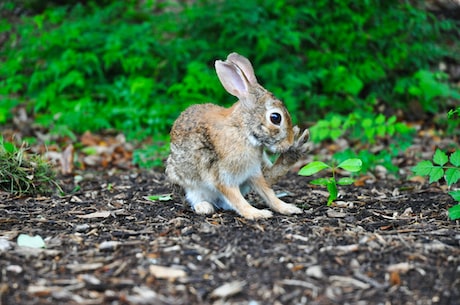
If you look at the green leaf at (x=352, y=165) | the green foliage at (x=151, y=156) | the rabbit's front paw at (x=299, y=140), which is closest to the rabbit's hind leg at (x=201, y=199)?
the rabbit's front paw at (x=299, y=140)

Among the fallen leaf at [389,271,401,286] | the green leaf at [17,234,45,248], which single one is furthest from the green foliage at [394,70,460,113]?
the green leaf at [17,234,45,248]

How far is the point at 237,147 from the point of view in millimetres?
5199

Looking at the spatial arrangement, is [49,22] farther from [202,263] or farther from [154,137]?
[202,263]

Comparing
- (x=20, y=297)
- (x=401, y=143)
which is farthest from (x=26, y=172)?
(x=401, y=143)

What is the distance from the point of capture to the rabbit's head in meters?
5.14

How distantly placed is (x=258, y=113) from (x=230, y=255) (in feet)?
4.87

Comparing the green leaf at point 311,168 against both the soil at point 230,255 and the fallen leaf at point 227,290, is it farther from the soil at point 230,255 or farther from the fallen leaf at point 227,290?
the fallen leaf at point 227,290

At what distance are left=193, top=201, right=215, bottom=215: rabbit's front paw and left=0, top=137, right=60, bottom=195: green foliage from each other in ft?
5.99

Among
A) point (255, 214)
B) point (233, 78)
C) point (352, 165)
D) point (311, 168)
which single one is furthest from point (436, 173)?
point (233, 78)

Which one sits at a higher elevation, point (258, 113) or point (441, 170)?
point (258, 113)

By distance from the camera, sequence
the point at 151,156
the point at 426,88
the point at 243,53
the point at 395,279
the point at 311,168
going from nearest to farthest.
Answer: the point at 395,279 → the point at 311,168 → the point at 151,156 → the point at 426,88 → the point at 243,53

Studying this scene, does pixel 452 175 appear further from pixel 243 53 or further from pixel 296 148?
pixel 243 53

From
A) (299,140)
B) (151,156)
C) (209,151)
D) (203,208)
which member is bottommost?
(151,156)

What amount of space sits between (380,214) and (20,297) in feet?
10.2
